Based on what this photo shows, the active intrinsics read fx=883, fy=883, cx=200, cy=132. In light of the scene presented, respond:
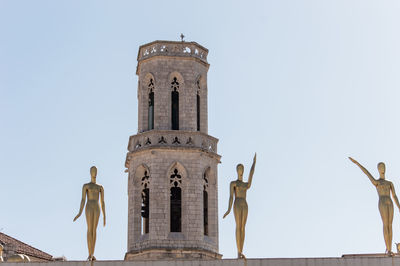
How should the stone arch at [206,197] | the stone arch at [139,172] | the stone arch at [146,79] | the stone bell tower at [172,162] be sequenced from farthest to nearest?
the stone arch at [146,79], the stone arch at [139,172], the stone arch at [206,197], the stone bell tower at [172,162]

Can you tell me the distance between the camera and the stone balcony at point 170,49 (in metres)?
52.6

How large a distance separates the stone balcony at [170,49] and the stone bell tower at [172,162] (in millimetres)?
59

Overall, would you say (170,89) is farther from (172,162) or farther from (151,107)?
(172,162)

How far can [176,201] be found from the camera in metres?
50.0

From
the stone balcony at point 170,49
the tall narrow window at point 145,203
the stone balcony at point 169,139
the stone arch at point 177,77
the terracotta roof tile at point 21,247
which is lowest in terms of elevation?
the terracotta roof tile at point 21,247

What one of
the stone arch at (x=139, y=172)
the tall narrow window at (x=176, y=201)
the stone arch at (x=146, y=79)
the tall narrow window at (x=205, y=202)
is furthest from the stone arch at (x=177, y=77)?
the tall narrow window at (x=205, y=202)

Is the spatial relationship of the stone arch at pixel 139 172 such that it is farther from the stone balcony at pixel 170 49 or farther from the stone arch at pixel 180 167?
the stone balcony at pixel 170 49

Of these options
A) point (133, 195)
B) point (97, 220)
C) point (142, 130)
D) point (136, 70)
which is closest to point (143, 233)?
point (133, 195)

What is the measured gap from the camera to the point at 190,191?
164 ft

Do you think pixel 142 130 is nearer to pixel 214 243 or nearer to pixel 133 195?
A: pixel 133 195

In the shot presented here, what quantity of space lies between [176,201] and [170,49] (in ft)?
30.5

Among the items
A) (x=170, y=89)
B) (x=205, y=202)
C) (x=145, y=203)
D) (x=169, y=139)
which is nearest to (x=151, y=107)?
(x=170, y=89)

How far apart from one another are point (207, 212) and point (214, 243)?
1.98 metres

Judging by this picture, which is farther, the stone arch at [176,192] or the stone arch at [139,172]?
the stone arch at [139,172]
